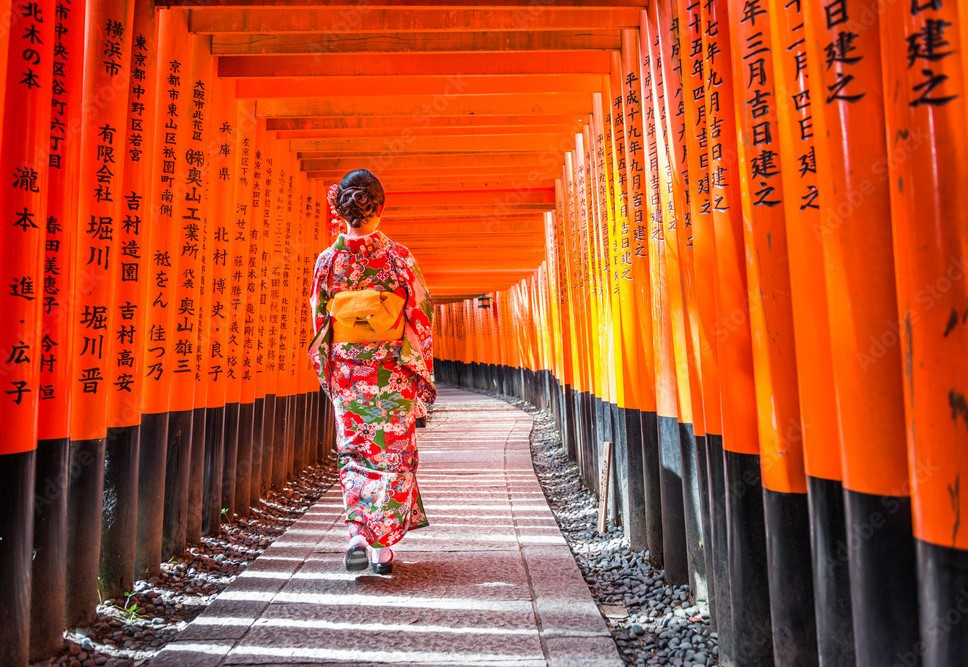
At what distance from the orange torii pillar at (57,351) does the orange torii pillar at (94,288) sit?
0.33 meters

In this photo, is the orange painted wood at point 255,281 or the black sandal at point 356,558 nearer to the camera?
the black sandal at point 356,558

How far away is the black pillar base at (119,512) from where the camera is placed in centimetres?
339

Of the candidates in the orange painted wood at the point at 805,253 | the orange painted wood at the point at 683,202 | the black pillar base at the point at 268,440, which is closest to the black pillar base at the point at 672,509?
the orange painted wood at the point at 683,202

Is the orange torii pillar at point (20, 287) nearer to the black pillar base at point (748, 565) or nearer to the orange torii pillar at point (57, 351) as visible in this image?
the orange torii pillar at point (57, 351)

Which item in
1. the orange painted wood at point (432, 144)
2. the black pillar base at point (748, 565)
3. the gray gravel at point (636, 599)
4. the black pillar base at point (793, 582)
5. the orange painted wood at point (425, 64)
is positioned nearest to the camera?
the black pillar base at point (793, 582)

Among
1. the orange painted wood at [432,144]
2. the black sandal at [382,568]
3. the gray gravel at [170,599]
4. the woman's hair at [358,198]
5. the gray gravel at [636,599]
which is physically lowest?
the gray gravel at [636,599]

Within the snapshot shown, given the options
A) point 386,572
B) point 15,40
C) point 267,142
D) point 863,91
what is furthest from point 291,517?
point 863,91

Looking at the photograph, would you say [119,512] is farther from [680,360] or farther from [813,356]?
[813,356]

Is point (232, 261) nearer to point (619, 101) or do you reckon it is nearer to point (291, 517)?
point (291, 517)

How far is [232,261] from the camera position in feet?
16.9

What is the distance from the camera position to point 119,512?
3.44 metres

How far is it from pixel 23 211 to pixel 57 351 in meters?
0.61

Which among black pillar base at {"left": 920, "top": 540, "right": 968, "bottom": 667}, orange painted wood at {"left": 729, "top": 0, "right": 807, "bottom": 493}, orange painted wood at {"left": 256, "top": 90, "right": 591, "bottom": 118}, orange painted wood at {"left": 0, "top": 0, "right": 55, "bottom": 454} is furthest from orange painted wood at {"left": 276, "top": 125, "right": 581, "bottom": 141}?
black pillar base at {"left": 920, "top": 540, "right": 968, "bottom": 667}

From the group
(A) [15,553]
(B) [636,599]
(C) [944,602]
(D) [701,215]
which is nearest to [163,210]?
(A) [15,553]
